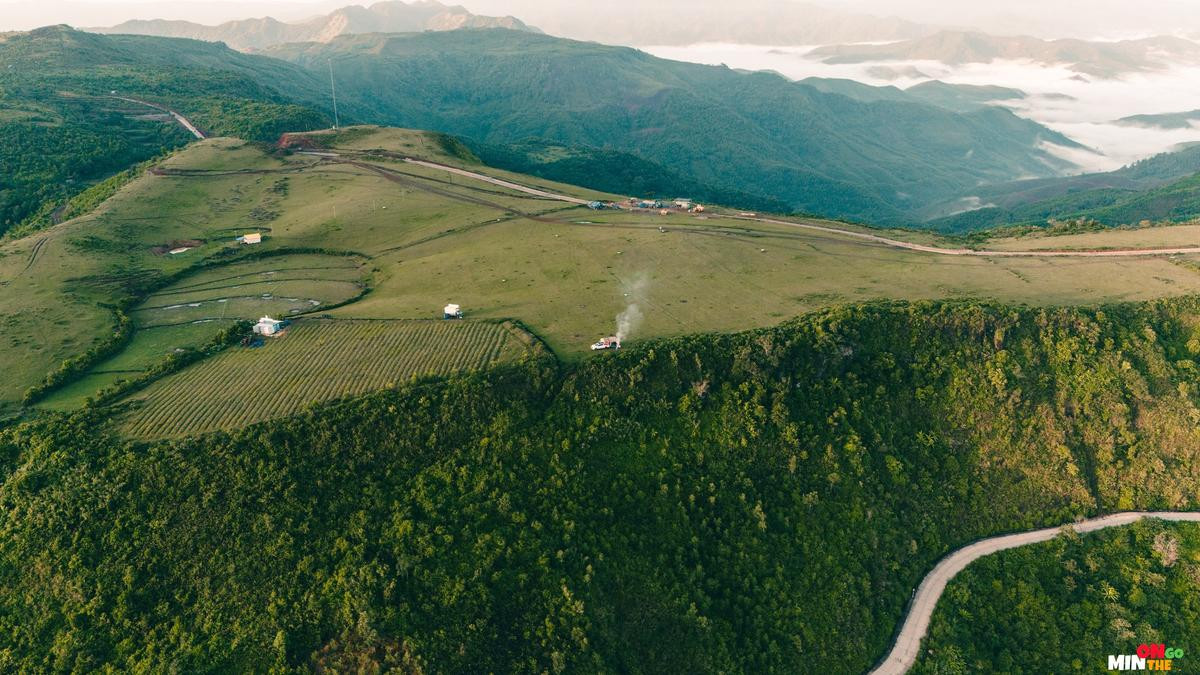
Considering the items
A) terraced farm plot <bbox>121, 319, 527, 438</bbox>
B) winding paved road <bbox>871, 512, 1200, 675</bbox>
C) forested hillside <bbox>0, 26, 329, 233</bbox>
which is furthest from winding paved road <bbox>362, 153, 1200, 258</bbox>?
forested hillside <bbox>0, 26, 329, 233</bbox>

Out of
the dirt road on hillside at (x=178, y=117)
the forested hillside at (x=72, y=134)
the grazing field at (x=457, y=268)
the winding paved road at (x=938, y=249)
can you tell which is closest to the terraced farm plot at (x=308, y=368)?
the grazing field at (x=457, y=268)

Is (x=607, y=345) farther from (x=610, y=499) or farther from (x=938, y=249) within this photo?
(x=938, y=249)

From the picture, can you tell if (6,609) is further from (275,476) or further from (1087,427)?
(1087,427)

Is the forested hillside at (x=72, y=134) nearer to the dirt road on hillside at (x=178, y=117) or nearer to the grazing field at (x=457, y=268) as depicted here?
the dirt road on hillside at (x=178, y=117)

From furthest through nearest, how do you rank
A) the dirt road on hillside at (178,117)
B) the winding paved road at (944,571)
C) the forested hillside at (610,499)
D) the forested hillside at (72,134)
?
the dirt road on hillside at (178,117) < the forested hillside at (72,134) < the winding paved road at (944,571) < the forested hillside at (610,499)

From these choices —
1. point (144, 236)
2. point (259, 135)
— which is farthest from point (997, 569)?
point (259, 135)
